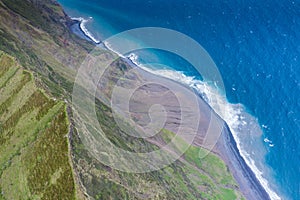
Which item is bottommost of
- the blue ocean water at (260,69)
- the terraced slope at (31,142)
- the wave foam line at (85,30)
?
the terraced slope at (31,142)

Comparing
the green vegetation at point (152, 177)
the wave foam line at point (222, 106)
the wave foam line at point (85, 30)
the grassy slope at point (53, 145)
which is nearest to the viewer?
the grassy slope at point (53, 145)

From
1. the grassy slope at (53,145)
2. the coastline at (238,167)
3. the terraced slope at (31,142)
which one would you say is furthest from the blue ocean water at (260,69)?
the terraced slope at (31,142)

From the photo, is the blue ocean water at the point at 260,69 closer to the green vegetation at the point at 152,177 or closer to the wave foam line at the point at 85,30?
the wave foam line at the point at 85,30

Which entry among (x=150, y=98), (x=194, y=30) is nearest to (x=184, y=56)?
(x=194, y=30)

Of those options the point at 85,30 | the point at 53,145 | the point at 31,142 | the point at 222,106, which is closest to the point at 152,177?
the point at 53,145

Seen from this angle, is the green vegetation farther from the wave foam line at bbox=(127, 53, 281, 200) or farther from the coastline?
the wave foam line at bbox=(127, 53, 281, 200)

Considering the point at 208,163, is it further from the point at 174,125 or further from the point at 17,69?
the point at 17,69

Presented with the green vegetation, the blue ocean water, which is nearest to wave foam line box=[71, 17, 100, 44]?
the blue ocean water
